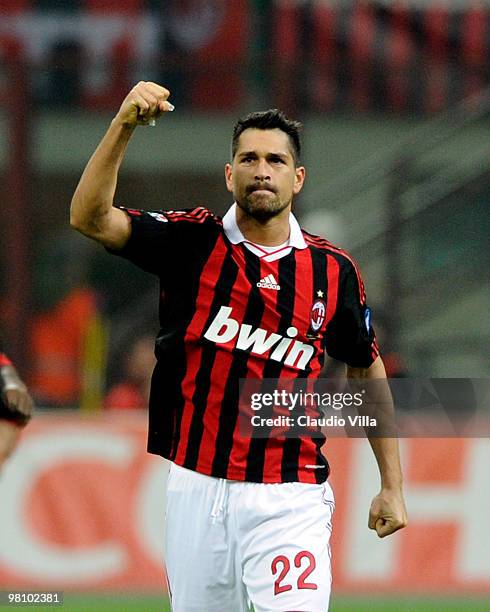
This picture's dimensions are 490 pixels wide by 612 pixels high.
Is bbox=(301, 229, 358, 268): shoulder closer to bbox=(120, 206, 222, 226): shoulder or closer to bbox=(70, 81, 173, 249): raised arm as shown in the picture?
bbox=(120, 206, 222, 226): shoulder

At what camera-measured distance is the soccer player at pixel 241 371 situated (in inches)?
163

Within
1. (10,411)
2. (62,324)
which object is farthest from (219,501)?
(62,324)

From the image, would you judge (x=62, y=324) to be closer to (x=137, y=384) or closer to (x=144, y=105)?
(x=137, y=384)

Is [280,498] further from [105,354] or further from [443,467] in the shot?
[105,354]

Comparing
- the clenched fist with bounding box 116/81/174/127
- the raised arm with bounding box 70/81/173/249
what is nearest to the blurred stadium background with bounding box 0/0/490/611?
the raised arm with bounding box 70/81/173/249

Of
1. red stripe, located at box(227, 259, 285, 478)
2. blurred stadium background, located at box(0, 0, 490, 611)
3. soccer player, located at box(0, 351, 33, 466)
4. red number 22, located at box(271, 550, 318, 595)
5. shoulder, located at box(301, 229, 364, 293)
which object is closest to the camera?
red number 22, located at box(271, 550, 318, 595)

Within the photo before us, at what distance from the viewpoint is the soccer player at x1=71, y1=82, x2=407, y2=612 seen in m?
4.15

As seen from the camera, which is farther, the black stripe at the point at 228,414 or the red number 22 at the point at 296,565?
the black stripe at the point at 228,414

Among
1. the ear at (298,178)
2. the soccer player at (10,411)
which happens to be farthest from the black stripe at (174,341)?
the soccer player at (10,411)

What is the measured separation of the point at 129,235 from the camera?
412cm

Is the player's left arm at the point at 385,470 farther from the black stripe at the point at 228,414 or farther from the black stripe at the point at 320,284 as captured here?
the black stripe at the point at 228,414

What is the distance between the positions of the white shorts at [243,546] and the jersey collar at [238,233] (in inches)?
29.2

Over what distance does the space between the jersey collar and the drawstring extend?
0.76m

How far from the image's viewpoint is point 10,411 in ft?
15.7
